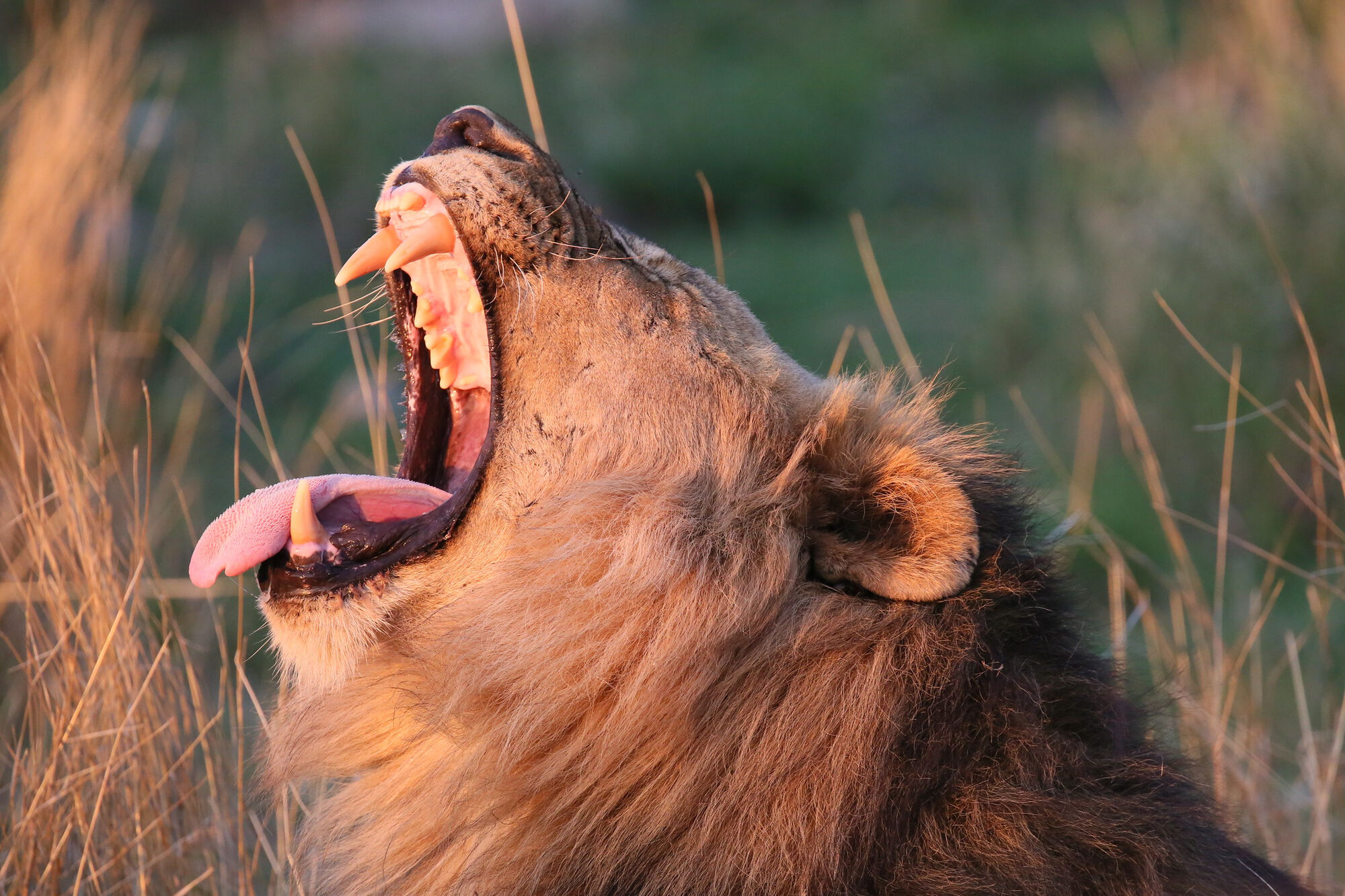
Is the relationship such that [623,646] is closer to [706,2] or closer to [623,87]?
[623,87]

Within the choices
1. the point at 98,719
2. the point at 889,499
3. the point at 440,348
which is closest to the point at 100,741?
the point at 98,719

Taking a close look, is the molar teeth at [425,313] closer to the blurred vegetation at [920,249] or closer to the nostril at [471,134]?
the nostril at [471,134]

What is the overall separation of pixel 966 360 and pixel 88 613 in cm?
705

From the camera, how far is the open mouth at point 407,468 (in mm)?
2465

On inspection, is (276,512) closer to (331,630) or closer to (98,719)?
(331,630)

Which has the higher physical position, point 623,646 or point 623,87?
point 623,87

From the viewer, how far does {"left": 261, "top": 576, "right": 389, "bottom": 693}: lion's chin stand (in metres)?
2.38

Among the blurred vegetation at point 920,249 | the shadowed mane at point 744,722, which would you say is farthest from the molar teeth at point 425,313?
the shadowed mane at point 744,722

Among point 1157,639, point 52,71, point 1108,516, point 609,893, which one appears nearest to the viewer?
point 609,893

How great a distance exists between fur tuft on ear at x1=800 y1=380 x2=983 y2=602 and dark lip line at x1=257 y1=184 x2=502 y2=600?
1.92 feet

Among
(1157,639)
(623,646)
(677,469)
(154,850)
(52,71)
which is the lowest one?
(1157,639)

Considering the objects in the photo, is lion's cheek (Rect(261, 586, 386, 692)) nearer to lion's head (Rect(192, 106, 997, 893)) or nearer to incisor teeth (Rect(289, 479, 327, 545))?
lion's head (Rect(192, 106, 997, 893))

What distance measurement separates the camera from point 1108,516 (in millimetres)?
6898

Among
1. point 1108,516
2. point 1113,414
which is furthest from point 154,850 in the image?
point 1113,414
